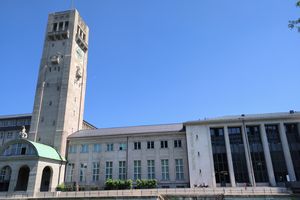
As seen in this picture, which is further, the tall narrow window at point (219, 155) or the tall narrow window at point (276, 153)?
the tall narrow window at point (219, 155)

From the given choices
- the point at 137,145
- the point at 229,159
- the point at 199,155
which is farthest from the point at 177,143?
the point at 229,159

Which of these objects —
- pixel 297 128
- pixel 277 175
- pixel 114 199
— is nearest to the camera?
pixel 114 199

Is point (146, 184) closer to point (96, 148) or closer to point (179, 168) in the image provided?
point (179, 168)

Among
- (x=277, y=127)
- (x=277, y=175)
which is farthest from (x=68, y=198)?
(x=277, y=127)

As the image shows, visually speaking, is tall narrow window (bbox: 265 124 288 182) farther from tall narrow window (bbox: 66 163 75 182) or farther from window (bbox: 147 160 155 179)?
tall narrow window (bbox: 66 163 75 182)

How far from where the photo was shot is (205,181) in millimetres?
47156

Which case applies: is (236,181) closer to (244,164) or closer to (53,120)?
(244,164)

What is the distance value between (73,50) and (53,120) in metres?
20.0

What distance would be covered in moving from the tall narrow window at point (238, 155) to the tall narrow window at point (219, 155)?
5.57 feet

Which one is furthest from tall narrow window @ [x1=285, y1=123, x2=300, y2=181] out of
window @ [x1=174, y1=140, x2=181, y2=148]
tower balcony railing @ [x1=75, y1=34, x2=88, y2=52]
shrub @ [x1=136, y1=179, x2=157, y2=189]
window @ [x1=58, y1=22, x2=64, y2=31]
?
window @ [x1=58, y1=22, x2=64, y2=31]

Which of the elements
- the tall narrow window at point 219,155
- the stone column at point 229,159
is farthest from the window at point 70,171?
the stone column at point 229,159

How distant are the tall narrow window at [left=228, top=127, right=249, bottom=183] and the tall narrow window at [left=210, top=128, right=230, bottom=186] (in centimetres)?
170

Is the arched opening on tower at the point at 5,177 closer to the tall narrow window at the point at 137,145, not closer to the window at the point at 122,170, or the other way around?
the window at the point at 122,170

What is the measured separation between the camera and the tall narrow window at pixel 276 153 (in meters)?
46.4
